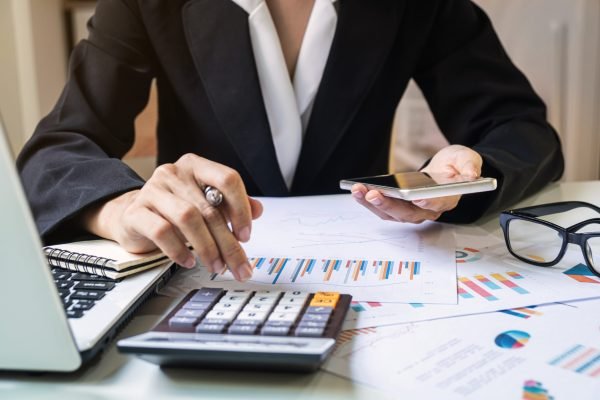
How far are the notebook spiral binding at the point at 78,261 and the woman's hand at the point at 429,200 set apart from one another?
0.23m

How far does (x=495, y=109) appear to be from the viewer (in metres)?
0.93

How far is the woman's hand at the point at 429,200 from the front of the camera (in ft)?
2.02

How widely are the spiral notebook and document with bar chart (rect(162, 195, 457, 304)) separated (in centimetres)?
4

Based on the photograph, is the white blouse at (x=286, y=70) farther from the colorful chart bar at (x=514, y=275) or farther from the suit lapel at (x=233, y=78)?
the colorful chart bar at (x=514, y=275)

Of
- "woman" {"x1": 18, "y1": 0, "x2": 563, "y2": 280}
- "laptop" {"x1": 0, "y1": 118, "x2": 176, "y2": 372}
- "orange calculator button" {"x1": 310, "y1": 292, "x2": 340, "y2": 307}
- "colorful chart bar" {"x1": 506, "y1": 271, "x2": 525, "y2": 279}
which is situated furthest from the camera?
"woman" {"x1": 18, "y1": 0, "x2": 563, "y2": 280}

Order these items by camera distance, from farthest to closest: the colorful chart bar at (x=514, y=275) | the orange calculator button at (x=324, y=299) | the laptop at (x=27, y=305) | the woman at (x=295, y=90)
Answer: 1. the woman at (x=295, y=90)
2. the colorful chart bar at (x=514, y=275)
3. the orange calculator button at (x=324, y=299)
4. the laptop at (x=27, y=305)

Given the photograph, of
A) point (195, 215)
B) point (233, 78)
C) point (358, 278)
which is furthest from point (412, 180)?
point (233, 78)

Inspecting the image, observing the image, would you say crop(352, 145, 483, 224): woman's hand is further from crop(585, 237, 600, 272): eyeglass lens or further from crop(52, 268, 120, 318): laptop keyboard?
crop(52, 268, 120, 318): laptop keyboard

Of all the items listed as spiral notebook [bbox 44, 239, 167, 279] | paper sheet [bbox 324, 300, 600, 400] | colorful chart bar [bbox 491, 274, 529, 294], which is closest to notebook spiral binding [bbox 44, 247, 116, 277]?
spiral notebook [bbox 44, 239, 167, 279]

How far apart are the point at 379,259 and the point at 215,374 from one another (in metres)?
0.24

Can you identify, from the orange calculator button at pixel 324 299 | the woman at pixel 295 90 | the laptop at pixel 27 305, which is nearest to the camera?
the laptop at pixel 27 305

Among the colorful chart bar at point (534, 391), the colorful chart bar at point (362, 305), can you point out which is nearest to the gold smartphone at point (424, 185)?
the colorful chart bar at point (362, 305)

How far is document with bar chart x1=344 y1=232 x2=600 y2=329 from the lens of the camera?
466 mm

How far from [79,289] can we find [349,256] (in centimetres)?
24
